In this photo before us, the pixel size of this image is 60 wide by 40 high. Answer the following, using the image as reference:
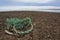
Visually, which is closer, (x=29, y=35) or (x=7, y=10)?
(x=29, y=35)

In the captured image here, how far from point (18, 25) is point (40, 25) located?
0.86 ft

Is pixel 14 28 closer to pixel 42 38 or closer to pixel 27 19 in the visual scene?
pixel 27 19

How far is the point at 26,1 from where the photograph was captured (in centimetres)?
203

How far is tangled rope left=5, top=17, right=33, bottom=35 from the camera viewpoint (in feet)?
6.23

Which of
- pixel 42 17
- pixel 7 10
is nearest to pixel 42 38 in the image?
pixel 42 17

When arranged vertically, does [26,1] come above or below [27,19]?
above

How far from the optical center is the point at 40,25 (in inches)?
76.4

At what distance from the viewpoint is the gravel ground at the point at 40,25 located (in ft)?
6.07

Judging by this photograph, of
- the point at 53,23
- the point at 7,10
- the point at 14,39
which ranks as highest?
the point at 7,10

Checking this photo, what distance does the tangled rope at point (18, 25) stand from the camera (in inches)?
74.8

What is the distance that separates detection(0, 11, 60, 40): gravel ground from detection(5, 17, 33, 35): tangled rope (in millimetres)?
48

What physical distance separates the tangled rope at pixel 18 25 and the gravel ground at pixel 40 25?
0.16 feet

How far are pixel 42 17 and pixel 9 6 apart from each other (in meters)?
0.43

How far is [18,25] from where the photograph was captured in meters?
1.92
